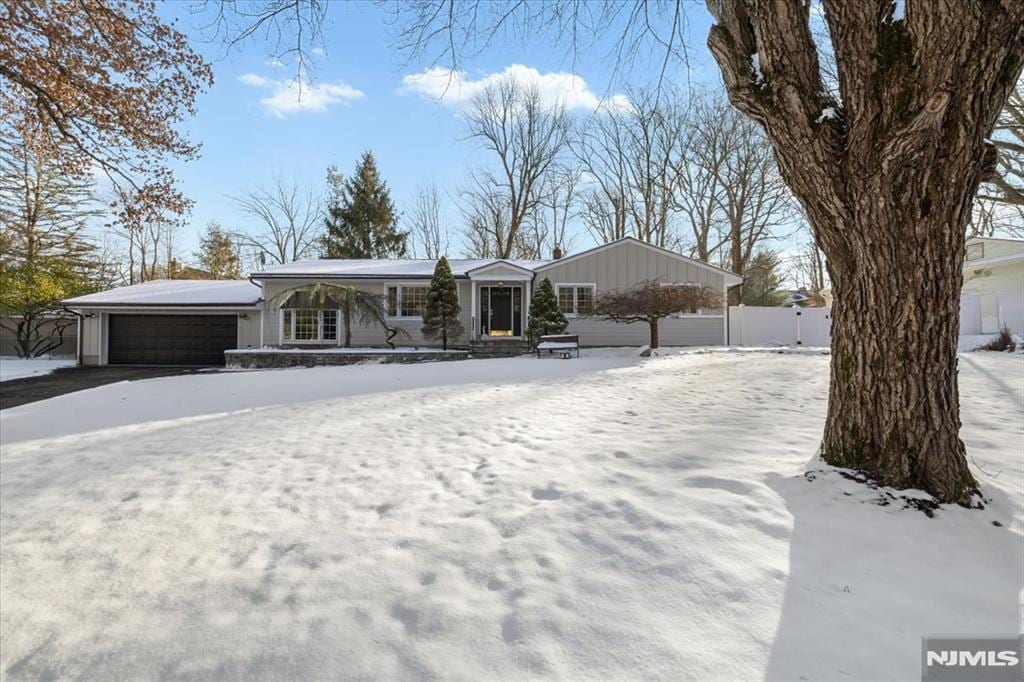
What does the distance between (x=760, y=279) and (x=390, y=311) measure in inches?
807

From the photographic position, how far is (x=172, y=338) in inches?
659

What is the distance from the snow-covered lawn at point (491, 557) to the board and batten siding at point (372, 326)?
466 inches

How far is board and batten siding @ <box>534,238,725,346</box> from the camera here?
15.8 meters

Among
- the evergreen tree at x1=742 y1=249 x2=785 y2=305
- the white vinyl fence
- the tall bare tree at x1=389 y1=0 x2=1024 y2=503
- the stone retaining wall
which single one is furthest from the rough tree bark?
the evergreen tree at x1=742 y1=249 x2=785 y2=305

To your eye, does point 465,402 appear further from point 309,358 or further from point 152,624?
point 309,358

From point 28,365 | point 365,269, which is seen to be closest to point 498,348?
point 365,269

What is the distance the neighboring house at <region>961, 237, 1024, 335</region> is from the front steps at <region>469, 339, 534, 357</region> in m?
13.8

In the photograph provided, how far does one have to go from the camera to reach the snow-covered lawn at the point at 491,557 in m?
1.73

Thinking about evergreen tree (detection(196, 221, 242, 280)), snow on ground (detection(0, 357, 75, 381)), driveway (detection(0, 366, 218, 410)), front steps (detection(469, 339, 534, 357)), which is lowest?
driveway (detection(0, 366, 218, 410))

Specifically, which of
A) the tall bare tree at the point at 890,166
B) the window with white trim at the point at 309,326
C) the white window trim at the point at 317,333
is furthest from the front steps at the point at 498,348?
the tall bare tree at the point at 890,166

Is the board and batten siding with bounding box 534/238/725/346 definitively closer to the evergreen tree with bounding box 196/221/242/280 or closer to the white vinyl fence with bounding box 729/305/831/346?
the white vinyl fence with bounding box 729/305/831/346

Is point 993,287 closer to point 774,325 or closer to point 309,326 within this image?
point 774,325

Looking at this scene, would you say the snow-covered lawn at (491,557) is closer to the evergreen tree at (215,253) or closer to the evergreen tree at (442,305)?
the evergreen tree at (442,305)

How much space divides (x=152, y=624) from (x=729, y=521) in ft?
8.91
